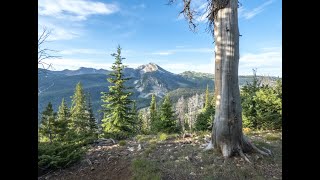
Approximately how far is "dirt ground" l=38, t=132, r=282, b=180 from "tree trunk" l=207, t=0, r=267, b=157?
474 mm

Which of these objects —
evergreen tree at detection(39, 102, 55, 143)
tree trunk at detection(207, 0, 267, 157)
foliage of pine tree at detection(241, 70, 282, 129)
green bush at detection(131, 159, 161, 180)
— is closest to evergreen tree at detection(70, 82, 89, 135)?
evergreen tree at detection(39, 102, 55, 143)

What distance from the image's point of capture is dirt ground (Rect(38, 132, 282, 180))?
22.3 feet

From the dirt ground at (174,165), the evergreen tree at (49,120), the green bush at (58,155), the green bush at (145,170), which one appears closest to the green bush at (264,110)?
the dirt ground at (174,165)

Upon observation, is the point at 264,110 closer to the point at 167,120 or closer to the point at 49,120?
the point at 167,120

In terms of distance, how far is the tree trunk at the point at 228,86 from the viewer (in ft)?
26.6

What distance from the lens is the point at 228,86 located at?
820cm

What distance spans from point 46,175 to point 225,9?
6787 millimetres

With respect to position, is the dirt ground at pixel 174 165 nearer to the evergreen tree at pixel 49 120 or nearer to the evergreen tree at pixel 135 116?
the evergreen tree at pixel 49 120

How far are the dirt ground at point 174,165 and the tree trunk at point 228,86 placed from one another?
0.47m

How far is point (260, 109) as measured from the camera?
20156 millimetres

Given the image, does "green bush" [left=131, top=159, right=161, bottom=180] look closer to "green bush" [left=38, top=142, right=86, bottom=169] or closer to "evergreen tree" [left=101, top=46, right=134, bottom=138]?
"green bush" [left=38, top=142, right=86, bottom=169]

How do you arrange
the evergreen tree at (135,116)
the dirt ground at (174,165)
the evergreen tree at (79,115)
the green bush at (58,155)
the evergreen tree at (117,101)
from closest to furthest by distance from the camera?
the dirt ground at (174,165)
the green bush at (58,155)
the evergreen tree at (117,101)
the evergreen tree at (135,116)
the evergreen tree at (79,115)
